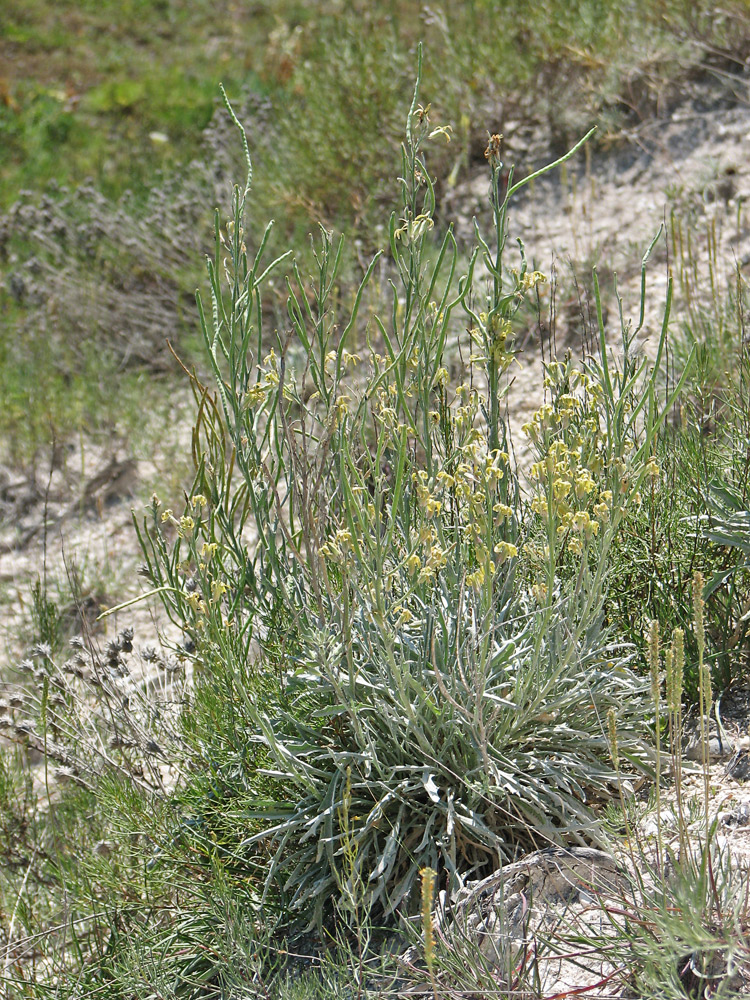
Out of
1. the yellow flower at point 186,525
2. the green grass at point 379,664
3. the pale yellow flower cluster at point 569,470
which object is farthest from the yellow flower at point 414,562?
the yellow flower at point 186,525

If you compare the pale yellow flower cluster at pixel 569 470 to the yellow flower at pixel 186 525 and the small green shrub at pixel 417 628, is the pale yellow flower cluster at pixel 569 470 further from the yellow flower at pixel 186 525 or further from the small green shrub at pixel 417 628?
the yellow flower at pixel 186 525

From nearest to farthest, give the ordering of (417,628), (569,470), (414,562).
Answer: (414,562)
(569,470)
(417,628)

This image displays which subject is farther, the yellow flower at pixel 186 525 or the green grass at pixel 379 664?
the yellow flower at pixel 186 525

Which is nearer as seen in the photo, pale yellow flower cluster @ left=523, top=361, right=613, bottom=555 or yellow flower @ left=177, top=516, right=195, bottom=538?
pale yellow flower cluster @ left=523, top=361, right=613, bottom=555

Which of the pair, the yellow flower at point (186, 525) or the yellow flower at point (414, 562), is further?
the yellow flower at point (186, 525)

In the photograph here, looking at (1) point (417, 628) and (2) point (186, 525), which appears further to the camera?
(1) point (417, 628)

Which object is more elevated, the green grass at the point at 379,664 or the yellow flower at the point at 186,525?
the yellow flower at the point at 186,525

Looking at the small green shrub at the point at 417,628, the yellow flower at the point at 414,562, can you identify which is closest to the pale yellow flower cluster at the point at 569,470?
the small green shrub at the point at 417,628

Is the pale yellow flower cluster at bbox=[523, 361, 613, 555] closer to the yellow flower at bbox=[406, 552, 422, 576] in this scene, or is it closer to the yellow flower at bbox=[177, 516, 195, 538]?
the yellow flower at bbox=[406, 552, 422, 576]

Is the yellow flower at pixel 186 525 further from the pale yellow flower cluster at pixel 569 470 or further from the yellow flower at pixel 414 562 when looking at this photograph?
the pale yellow flower cluster at pixel 569 470

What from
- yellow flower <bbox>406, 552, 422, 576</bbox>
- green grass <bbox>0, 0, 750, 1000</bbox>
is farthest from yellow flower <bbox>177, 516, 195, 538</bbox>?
yellow flower <bbox>406, 552, 422, 576</bbox>

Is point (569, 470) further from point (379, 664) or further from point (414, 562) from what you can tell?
point (379, 664)

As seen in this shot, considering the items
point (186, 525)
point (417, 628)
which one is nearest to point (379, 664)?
point (417, 628)

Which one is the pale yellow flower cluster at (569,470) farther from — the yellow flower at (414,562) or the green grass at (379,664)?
the yellow flower at (414,562)
